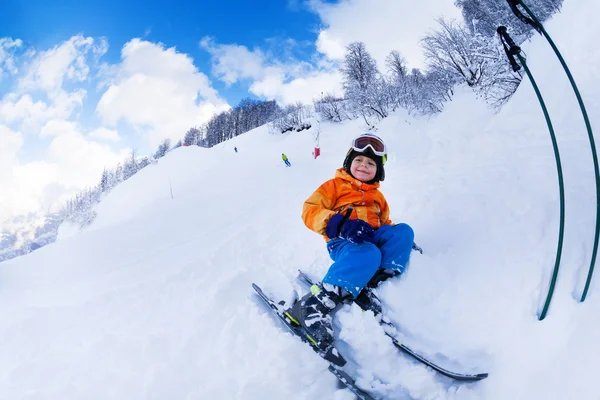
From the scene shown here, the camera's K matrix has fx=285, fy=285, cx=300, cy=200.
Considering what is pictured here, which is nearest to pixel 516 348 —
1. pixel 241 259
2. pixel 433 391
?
pixel 433 391

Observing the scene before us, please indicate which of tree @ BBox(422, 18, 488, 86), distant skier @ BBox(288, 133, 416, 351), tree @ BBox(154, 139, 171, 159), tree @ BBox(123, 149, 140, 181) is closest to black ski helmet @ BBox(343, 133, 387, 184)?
distant skier @ BBox(288, 133, 416, 351)

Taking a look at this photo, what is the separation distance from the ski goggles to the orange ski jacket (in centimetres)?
30

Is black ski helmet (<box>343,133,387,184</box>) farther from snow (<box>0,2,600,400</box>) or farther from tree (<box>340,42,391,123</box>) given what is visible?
tree (<box>340,42,391,123</box>)

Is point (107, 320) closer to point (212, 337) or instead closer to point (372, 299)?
point (212, 337)

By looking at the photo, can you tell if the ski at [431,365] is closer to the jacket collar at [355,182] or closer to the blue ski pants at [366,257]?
the blue ski pants at [366,257]

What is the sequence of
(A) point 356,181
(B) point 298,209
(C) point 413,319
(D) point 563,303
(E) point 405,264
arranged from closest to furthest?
(D) point 563,303, (C) point 413,319, (E) point 405,264, (A) point 356,181, (B) point 298,209

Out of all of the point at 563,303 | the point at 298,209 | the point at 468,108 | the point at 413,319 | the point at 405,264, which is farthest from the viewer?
the point at 468,108

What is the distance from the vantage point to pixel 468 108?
1273 cm

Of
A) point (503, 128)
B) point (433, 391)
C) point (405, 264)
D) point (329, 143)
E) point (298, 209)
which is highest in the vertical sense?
point (329, 143)

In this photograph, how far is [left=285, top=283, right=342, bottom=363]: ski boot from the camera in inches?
79.6

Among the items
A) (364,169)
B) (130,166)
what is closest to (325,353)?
(364,169)

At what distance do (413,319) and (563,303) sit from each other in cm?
93

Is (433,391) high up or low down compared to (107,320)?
down

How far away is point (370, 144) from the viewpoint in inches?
122
